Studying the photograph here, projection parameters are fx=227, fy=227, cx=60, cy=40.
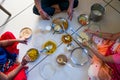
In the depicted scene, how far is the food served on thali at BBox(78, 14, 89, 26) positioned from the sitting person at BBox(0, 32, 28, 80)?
46 cm

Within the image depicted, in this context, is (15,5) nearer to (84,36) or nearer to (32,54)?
(32,54)

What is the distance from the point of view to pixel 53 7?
1703 mm

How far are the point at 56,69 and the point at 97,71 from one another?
0.98 ft

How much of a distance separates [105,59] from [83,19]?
47 cm

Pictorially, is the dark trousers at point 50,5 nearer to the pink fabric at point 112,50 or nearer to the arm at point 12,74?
the pink fabric at point 112,50

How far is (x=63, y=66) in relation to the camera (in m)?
1.56

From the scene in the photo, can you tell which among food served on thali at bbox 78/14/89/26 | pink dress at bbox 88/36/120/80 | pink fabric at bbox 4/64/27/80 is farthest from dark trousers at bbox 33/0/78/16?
pink fabric at bbox 4/64/27/80

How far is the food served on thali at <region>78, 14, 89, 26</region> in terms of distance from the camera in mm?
1699

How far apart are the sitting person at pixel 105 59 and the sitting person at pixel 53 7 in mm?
313

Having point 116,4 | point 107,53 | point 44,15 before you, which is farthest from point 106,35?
point 44,15

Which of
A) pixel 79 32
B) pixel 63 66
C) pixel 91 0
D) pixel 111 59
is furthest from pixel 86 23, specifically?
pixel 111 59

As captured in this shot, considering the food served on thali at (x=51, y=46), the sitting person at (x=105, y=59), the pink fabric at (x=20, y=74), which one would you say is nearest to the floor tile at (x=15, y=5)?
the food served on thali at (x=51, y=46)

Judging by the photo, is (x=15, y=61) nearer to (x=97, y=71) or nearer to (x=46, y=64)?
(x=46, y=64)

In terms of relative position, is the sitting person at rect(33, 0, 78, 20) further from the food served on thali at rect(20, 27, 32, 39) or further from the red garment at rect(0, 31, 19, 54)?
the red garment at rect(0, 31, 19, 54)
